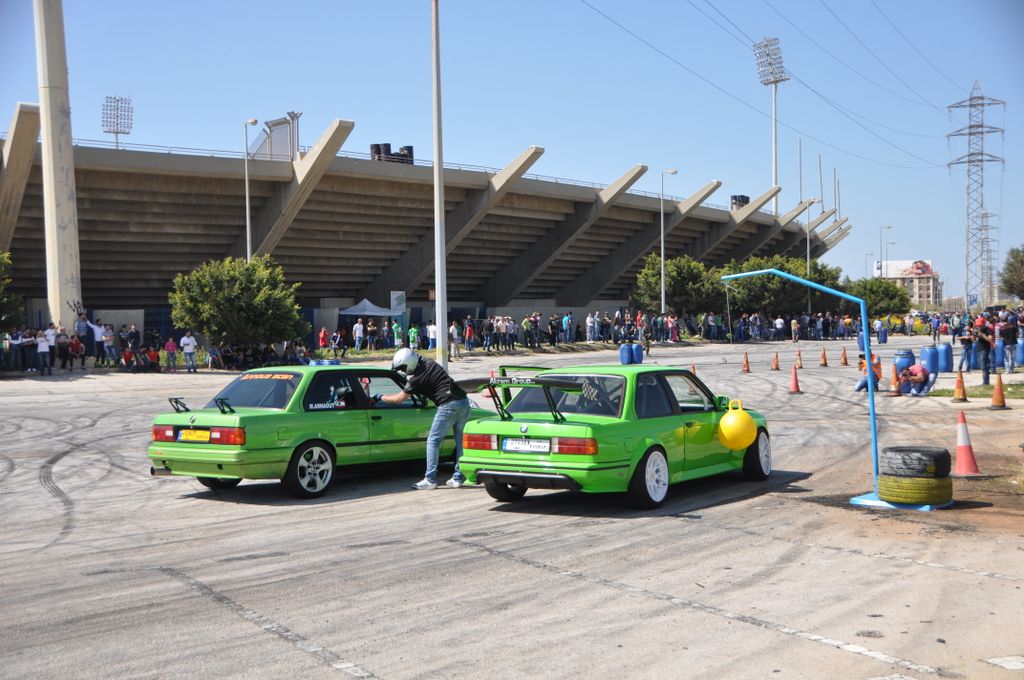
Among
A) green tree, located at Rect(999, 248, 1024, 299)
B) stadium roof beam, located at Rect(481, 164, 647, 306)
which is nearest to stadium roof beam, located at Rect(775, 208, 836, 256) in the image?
green tree, located at Rect(999, 248, 1024, 299)

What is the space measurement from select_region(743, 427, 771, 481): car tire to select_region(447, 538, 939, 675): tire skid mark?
4.16 metres

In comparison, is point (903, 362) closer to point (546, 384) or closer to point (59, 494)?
point (546, 384)

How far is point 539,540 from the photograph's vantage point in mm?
8383

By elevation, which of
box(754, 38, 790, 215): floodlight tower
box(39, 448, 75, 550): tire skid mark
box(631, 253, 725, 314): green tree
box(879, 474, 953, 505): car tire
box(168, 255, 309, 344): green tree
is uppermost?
box(754, 38, 790, 215): floodlight tower

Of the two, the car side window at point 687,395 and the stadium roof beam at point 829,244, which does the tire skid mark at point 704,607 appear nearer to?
the car side window at point 687,395

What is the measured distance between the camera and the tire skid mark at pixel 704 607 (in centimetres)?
520

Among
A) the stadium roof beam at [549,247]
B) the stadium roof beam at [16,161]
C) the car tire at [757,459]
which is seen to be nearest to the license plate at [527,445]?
the car tire at [757,459]

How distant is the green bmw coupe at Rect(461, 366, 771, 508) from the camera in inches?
364

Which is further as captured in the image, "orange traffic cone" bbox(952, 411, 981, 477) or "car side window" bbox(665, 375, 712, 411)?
"orange traffic cone" bbox(952, 411, 981, 477)

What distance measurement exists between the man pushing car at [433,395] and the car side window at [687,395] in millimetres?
2327

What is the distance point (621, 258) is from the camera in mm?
64500

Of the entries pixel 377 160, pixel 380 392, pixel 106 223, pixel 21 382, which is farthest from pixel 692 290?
pixel 380 392

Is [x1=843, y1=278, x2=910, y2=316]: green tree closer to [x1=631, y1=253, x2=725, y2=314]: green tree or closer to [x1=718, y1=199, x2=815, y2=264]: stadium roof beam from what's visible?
[x1=718, y1=199, x2=815, y2=264]: stadium roof beam

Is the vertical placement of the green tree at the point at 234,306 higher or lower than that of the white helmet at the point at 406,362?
higher
